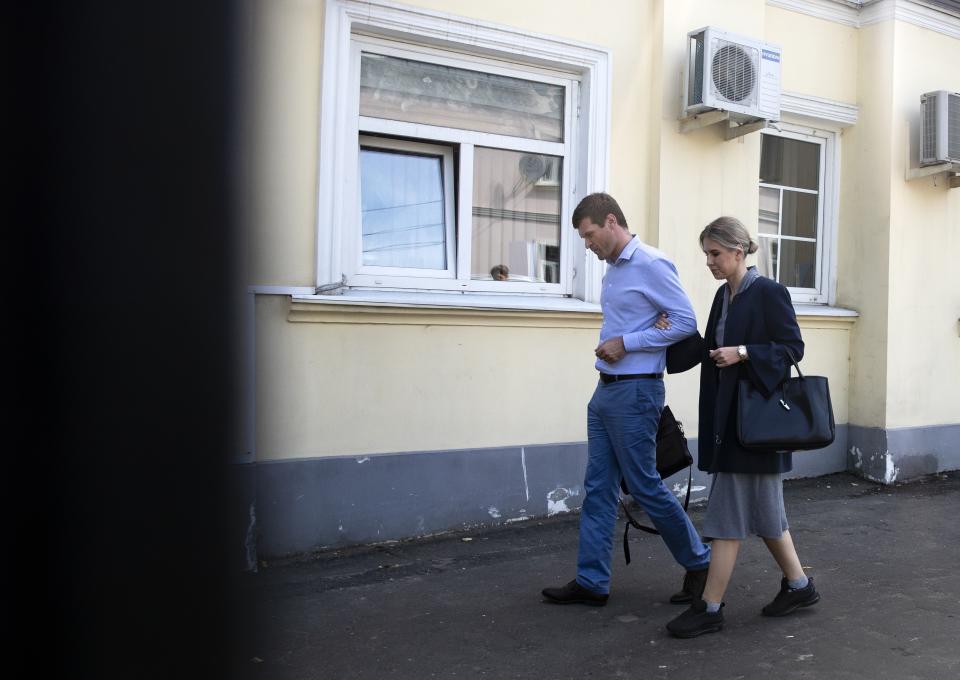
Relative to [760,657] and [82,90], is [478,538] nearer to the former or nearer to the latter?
[760,657]

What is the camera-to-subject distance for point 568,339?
5828 millimetres

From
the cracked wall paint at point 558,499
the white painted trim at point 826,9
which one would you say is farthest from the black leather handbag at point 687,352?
the white painted trim at point 826,9

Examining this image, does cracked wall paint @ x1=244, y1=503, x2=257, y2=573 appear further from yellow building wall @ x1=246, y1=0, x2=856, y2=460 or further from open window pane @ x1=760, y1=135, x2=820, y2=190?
open window pane @ x1=760, y1=135, x2=820, y2=190

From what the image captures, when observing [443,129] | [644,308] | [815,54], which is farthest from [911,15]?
[644,308]

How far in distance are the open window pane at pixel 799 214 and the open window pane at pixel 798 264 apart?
0.30ft

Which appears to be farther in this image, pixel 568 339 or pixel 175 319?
pixel 568 339

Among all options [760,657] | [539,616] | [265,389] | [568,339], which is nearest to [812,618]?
[760,657]

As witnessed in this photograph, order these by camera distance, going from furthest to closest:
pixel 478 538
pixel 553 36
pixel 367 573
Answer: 1. pixel 553 36
2. pixel 478 538
3. pixel 367 573

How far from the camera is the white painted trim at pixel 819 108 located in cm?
697

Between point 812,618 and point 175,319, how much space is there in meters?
3.53

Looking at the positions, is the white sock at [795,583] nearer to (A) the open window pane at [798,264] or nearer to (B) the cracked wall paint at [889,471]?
(B) the cracked wall paint at [889,471]

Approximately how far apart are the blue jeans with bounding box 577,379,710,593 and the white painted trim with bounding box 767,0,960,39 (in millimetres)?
4471

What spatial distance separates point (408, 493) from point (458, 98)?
2515 mm

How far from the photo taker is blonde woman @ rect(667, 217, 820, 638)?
3623 millimetres
